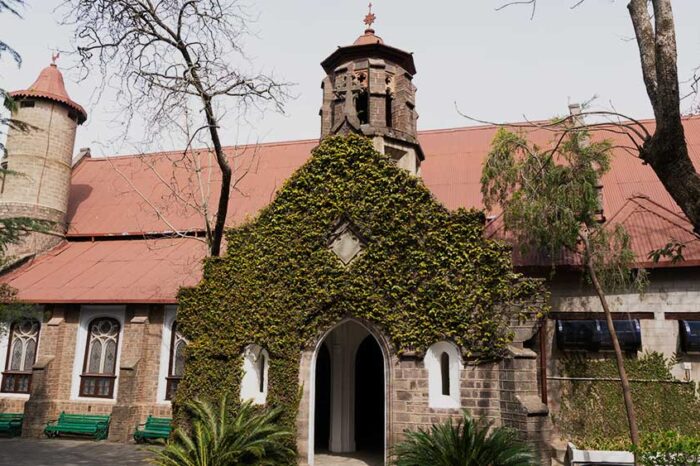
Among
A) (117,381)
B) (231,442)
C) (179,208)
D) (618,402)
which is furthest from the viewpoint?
(179,208)

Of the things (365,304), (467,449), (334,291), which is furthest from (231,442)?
(467,449)

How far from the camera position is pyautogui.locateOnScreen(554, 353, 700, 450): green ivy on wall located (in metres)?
14.3

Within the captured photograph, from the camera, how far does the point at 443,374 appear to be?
1126cm

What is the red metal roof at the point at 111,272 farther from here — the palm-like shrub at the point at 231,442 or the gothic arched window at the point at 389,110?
the gothic arched window at the point at 389,110

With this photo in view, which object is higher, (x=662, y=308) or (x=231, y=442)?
(x=662, y=308)

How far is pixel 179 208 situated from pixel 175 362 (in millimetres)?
7149

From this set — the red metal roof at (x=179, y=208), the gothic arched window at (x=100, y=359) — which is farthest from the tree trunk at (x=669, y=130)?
the gothic arched window at (x=100, y=359)

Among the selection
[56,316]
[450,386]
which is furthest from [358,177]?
[56,316]

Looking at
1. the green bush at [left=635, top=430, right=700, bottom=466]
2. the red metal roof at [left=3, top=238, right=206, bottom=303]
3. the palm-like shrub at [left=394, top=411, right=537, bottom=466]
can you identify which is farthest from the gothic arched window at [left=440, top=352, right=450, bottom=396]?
the red metal roof at [left=3, top=238, right=206, bottom=303]

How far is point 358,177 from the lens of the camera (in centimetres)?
1236

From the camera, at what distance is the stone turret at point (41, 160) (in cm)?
2202

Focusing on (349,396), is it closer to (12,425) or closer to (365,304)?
(365,304)

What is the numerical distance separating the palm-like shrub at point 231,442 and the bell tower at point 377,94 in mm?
7910

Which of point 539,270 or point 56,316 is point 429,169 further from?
point 56,316
